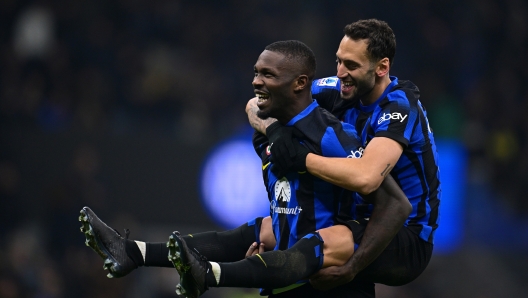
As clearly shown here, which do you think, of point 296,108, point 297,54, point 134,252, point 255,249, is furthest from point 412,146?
point 134,252

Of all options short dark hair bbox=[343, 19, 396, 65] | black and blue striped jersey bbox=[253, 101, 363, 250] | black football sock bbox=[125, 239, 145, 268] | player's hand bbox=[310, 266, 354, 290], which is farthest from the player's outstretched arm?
black football sock bbox=[125, 239, 145, 268]

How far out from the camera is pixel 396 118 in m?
4.81

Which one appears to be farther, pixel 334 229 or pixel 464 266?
pixel 464 266

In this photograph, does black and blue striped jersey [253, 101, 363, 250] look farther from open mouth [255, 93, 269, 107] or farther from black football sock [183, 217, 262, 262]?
black football sock [183, 217, 262, 262]

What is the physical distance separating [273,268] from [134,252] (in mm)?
865

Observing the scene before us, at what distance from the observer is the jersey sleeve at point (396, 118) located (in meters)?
4.76

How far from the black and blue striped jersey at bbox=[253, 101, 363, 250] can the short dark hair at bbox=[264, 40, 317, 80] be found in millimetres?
241

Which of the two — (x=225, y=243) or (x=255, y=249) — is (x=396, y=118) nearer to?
(x=255, y=249)

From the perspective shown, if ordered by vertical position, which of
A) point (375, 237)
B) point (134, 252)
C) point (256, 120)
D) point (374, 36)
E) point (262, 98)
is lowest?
point (134, 252)

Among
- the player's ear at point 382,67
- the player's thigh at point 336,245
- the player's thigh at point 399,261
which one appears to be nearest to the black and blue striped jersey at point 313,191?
the player's thigh at point 336,245

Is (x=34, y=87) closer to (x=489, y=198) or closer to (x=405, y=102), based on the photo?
(x=489, y=198)

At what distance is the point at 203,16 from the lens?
14.0 metres

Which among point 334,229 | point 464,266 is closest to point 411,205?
point 334,229

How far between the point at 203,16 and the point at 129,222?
13.9ft
